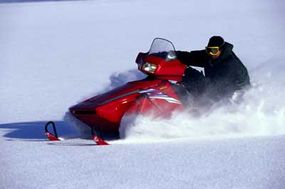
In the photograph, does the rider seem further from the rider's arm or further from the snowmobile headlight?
the snowmobile headlight

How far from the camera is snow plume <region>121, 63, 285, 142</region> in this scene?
22.1 ft

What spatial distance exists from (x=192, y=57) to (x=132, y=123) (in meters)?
1.11

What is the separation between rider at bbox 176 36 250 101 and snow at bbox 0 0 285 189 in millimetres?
166

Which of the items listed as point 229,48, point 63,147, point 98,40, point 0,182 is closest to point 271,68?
point 229,48

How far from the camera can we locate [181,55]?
23.9 feet

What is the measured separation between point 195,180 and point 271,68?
4.01 m

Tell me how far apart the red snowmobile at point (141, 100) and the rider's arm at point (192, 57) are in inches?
6.5

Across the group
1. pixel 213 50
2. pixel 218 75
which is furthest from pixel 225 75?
pixel 213 50

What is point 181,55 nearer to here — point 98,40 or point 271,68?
point 271,68

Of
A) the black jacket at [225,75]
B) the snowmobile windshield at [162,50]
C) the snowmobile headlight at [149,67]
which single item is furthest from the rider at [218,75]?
the snowmobile headlight at [149,67]

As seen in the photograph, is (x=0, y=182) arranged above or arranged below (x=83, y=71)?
above

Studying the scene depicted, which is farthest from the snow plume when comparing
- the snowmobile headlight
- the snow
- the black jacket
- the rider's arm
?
the rider's arm

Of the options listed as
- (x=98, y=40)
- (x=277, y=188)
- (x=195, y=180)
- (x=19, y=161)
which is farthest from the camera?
(x=98, y=40)

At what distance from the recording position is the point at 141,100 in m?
6.64
